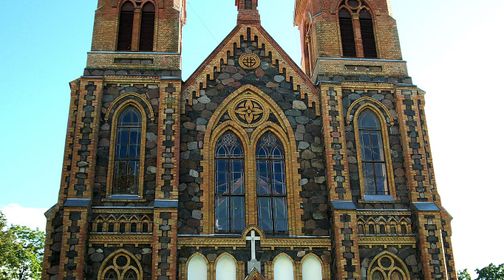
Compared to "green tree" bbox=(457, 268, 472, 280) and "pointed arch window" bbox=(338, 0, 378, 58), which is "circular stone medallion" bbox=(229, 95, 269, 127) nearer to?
"pointed arch window" bbox=(338, 0, 378, 58)

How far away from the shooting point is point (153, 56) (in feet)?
74.3

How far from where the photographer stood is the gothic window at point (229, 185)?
20.0 m

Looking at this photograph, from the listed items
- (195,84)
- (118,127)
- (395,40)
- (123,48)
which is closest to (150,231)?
(118,127)

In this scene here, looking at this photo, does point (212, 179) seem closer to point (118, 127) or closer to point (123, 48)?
point (118, 127)

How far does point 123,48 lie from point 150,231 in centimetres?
810

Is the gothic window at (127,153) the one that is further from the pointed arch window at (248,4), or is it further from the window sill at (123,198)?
the pointed arch window at (248,4)

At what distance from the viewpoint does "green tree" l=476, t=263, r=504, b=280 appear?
48.2 m

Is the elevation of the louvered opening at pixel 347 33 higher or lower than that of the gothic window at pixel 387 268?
higher

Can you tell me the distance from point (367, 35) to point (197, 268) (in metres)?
12.4

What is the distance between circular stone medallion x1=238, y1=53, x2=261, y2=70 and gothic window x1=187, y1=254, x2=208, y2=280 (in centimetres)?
796

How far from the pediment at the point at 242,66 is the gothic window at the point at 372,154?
6.64 ft

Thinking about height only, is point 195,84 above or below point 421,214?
above

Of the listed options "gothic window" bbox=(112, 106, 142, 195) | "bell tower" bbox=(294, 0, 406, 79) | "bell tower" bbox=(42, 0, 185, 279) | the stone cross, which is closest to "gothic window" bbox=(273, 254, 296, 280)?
the stone cross

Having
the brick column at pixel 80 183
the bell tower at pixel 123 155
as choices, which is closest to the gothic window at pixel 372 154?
the bell tower at pixel 123 155
